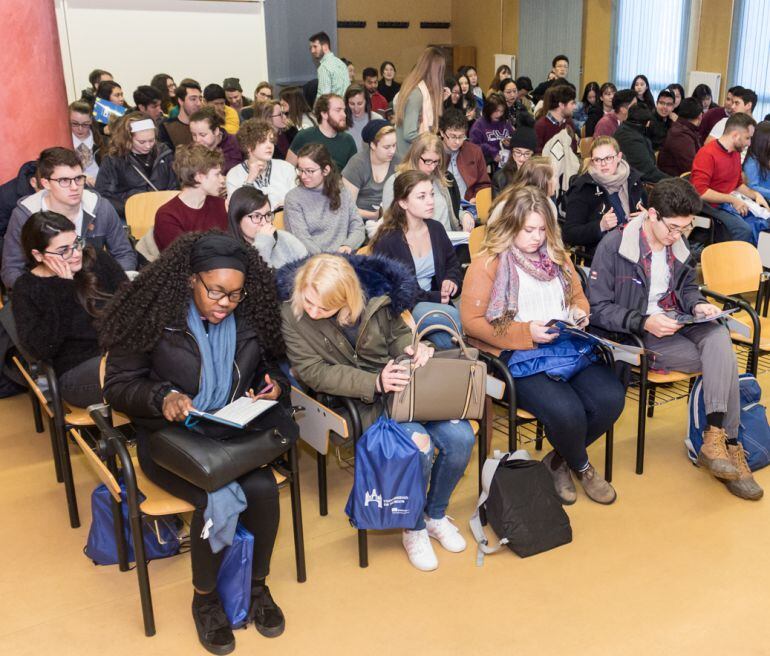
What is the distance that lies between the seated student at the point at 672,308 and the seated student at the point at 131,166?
11.3 feet

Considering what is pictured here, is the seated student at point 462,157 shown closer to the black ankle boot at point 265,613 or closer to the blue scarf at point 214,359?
the blue scarf at point 214,359

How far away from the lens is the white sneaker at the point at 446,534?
335 cm

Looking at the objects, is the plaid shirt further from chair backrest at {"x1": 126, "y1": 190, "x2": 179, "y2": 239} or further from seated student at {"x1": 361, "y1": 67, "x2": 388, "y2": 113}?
chair backrest at {"x1": 126, "y1": 190, "x2": 179, "y2": 239}

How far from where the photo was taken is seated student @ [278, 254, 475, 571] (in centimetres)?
316

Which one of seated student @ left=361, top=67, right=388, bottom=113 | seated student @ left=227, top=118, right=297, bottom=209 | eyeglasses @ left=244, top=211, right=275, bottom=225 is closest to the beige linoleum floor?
eyeglasses @ left=244, top=211, right=275, bottom=225

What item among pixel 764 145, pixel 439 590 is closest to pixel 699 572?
pixel 439 590

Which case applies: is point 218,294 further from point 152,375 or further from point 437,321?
point 437,321

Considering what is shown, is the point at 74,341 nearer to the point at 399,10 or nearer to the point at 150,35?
the point at 150,35

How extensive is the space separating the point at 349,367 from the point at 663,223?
1.72 meters

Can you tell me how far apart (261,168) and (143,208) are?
2.73ft

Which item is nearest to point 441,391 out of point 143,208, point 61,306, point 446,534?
point 446,534

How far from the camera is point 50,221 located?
3.52m

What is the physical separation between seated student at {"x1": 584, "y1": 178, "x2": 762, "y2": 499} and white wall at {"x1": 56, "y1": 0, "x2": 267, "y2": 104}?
840 centimetres

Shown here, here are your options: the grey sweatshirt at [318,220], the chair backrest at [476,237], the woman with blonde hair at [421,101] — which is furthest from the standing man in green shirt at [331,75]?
the chair backrest at [476,237]
